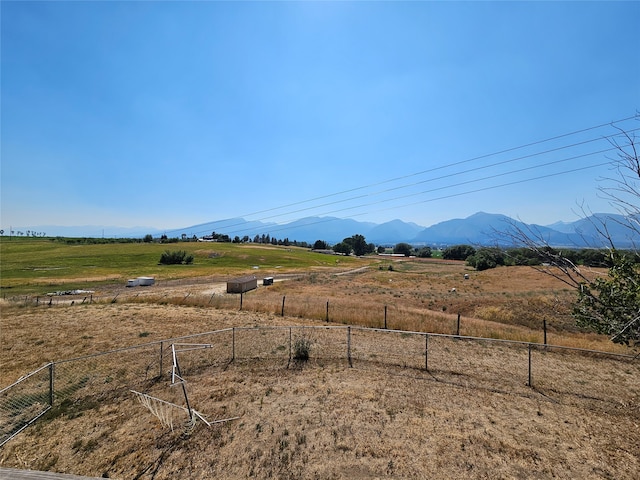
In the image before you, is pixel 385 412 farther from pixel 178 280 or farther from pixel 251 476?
pixel 178 280

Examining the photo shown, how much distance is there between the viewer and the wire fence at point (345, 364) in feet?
37.4

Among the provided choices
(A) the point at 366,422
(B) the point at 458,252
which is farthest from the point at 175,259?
(B) the point at 458,252

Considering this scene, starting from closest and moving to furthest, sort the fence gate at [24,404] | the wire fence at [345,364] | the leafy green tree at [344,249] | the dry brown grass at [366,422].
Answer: the dry brown grass at [366,422]
the fence gate at [24,404]
the wire fence at [345,364]
the leafy green tree at [344,249]

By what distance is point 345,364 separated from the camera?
47.3 feet

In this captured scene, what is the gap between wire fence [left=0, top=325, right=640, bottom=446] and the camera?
11398mm

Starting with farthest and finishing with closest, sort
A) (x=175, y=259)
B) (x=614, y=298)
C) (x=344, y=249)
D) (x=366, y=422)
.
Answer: (x=344, y=249)
(x=175, y=259)
(x=366, y=422)
(x=614, y=298)

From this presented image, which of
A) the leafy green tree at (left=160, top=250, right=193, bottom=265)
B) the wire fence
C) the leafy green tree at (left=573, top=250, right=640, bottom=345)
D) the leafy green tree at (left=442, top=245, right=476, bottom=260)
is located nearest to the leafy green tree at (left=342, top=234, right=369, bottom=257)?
the leafy green tree at (left=442, top=245, right=476, bottom=260)

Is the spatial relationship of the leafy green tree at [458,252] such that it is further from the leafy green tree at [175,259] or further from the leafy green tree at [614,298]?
the leafy green tree at [614,298]

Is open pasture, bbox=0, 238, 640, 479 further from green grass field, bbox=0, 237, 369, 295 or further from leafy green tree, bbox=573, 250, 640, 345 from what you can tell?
green grass field, bbox=0, 237, 369, 295

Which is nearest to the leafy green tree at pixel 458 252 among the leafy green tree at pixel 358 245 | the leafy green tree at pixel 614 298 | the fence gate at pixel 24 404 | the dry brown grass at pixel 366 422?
the leafy green tree at pixel 358 245

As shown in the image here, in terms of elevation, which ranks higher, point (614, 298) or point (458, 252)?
point (614, 298)

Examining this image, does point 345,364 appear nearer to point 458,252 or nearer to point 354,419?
point 354,419

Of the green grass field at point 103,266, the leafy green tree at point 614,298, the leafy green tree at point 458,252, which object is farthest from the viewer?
the leafy green tree at point 458,252

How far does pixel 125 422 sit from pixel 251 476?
5405 mm
